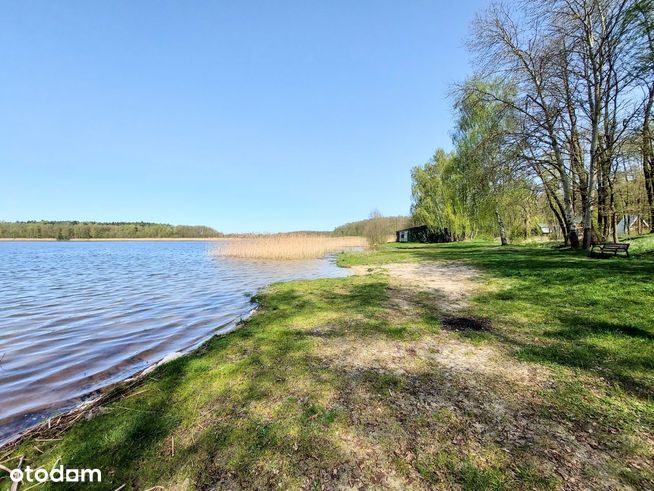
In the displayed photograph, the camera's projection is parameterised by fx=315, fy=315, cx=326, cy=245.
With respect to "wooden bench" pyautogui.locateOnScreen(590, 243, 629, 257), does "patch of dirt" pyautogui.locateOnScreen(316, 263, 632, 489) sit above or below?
below

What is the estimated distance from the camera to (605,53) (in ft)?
38.3

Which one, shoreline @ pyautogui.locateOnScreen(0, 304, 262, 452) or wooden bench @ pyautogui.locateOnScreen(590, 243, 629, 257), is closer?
shoreline @ pyautogui.locateOnScreen(0, 304, 262, 452)

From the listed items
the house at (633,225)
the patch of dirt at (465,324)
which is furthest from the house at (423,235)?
the patch of dirt at (465,324)

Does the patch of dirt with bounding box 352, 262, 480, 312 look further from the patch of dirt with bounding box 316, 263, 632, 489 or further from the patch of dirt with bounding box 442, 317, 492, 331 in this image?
the patch of dirt with bounding box 316, 263, 632, 489

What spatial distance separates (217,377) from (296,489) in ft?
6.37

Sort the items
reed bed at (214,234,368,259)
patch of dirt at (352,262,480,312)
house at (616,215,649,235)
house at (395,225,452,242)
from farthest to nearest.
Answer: house at (395,225,452,242) < house at (616,215,649,235) < reed bed at (214,234,368,259) < patch of dirt at (352,262,480,312)

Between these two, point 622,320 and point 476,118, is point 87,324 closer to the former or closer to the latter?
point 622,320

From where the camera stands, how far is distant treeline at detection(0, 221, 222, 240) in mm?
77756

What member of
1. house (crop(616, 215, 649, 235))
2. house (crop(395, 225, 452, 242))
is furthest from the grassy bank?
house (crop(395, 225, 452, 242))

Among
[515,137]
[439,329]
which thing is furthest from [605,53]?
[439,329]

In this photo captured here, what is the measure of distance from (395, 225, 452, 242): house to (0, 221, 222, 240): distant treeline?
131 ft

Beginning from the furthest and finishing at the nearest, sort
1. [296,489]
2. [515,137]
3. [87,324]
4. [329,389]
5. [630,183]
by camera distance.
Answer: [630,183] < [515,137] < [87,324] < [329,389] < [296,489]

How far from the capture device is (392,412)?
2771 mm

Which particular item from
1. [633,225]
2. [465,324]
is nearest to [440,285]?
[465,324]
